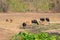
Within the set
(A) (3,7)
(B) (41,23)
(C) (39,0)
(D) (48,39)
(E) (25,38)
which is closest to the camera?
(D) (48,39)

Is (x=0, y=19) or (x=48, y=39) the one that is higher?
(x=48, y=39)

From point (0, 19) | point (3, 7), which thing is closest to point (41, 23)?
point (0, 19)

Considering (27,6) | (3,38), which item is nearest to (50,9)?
(27,6)

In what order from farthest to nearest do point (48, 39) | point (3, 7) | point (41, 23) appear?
point (3, 7) → point (41, 23) → point (48, 39)

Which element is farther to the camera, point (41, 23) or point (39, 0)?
point (39, 0)

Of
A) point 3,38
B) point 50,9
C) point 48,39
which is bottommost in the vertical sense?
point 50,9

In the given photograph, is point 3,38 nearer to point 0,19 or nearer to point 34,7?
point 0,19

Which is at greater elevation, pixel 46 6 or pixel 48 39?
pixel 48 39

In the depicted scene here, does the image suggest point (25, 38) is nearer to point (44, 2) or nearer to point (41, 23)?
point (41, 23)

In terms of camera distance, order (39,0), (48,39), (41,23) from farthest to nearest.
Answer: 1. (39,0)
2. (41,23)
3. (48,39)
